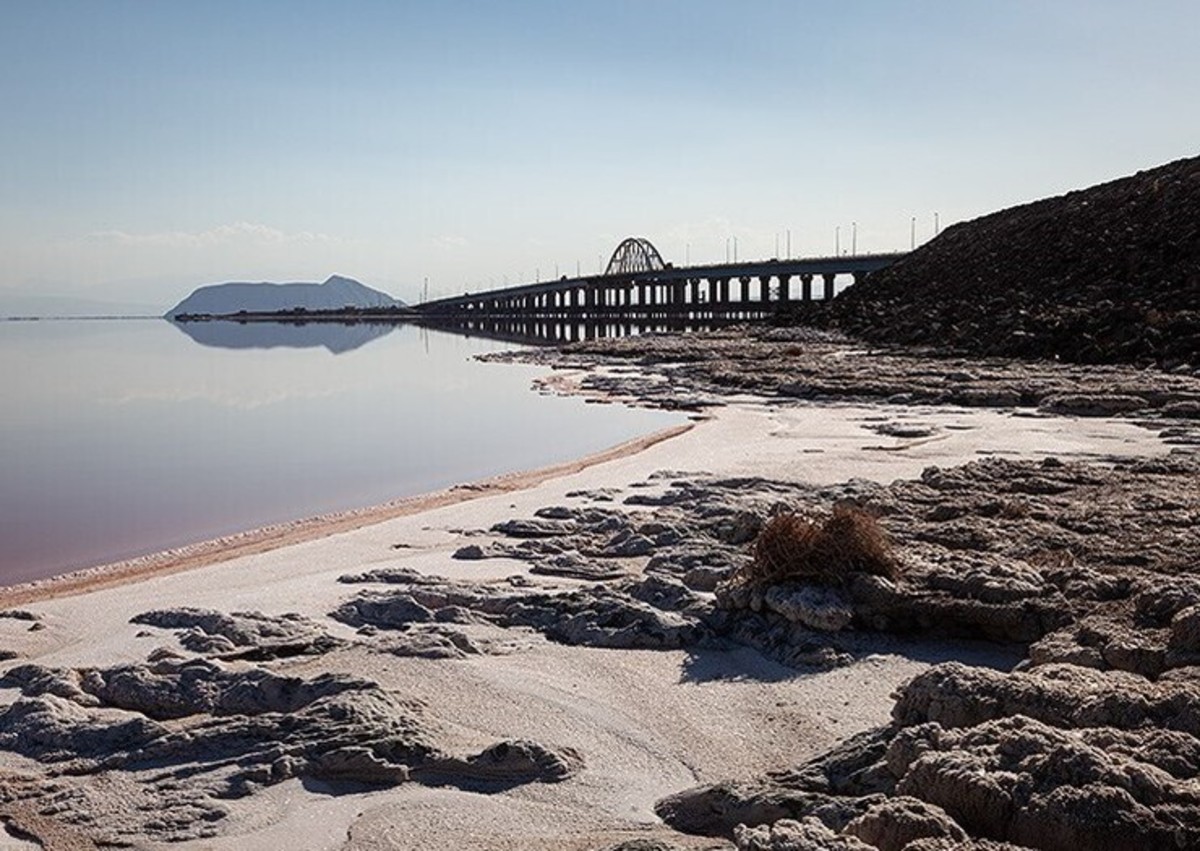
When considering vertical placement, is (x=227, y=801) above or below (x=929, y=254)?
below

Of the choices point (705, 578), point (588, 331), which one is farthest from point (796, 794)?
point (588, 331)

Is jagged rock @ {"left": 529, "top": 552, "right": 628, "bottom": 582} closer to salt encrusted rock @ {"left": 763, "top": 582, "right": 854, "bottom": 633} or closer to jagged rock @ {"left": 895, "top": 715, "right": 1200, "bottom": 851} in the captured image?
salt encrusted rock @ {"left": 763, "top": 582, "right": 854, "bottom": 633}

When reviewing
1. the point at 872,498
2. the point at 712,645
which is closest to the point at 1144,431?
the point at 872,498

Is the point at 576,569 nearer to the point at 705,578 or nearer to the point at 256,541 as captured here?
the point at 705,578

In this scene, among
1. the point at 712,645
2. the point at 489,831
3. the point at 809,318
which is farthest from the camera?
the point at 809,318

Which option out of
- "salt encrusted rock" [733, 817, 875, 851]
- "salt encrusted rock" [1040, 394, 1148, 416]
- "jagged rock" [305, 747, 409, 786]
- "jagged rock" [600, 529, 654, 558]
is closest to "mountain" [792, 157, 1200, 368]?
"salt encrusted rock" [1040, 394, 1148, 416]

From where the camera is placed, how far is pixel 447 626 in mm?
7352

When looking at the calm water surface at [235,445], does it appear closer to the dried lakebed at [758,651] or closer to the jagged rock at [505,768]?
the dried lakebed at [758,651]

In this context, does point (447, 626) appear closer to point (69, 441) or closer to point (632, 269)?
point (69, 441)

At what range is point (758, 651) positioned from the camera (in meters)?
6.99

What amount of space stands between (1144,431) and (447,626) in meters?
12.5

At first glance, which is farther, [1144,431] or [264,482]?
[264,482]

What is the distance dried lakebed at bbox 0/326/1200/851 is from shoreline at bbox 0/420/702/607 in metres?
2.22

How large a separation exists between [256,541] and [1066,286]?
33158 mm
